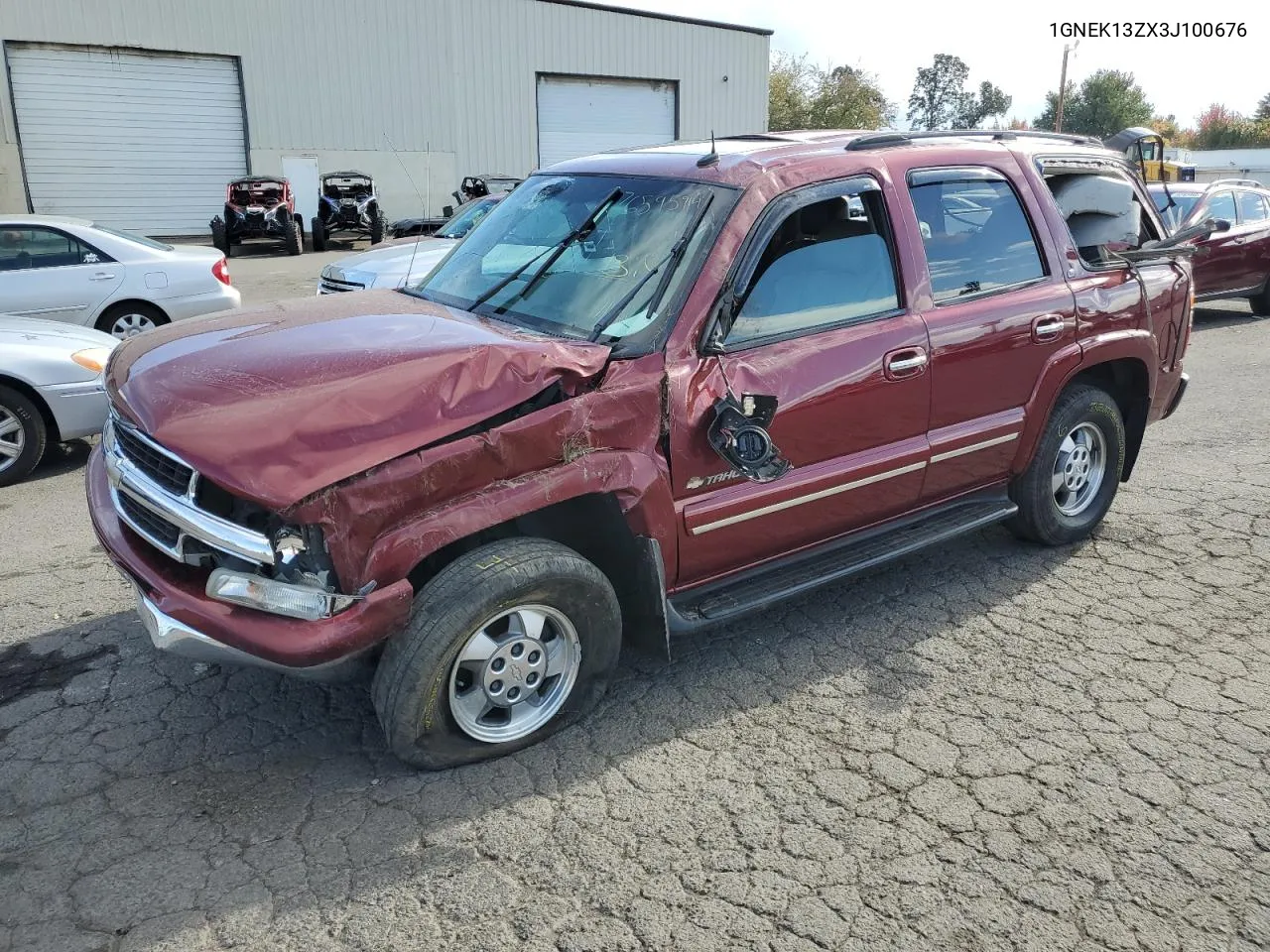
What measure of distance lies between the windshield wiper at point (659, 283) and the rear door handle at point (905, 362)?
942mm

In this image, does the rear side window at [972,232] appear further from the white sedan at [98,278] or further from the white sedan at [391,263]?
the white sedan at [98,278]

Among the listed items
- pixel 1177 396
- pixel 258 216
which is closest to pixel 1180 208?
pixel 1177 396

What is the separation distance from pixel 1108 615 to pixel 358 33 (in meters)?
27.1

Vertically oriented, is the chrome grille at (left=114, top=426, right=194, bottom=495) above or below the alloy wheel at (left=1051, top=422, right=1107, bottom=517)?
above

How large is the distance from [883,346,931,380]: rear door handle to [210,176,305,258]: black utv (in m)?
20.8

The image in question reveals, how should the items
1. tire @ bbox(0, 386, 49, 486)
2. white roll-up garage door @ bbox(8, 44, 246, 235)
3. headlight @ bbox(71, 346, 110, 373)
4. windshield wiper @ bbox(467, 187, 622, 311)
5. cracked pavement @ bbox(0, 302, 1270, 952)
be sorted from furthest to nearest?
white roll-up garage door @ bbox(8, 44, 246, 235)
headlight @ bbox(71, 346, 110, 373)
tire @ bbox(0, 386, 49, 486)
windshield wiper @ bbox(467, 187, 622, 311)
cracked pavement @ bbox(0, 302, 1270, 952)

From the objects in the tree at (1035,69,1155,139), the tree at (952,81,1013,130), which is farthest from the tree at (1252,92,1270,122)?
the tree at (952,81,1013,130)

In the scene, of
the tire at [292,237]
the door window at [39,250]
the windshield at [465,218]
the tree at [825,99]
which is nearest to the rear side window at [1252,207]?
the windshield at [465,218]

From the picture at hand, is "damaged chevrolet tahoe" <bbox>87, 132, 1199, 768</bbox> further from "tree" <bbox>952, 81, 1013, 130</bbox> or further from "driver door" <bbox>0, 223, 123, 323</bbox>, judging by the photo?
"tree" <bbox>952, 81, 1013, 130</bbox>

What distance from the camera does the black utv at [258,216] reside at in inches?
862

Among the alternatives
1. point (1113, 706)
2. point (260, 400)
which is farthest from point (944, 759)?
point (260, 400)

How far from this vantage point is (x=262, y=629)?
2.83 m

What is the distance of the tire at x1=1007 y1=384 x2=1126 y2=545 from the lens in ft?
15.6

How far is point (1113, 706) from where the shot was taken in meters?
3.65
